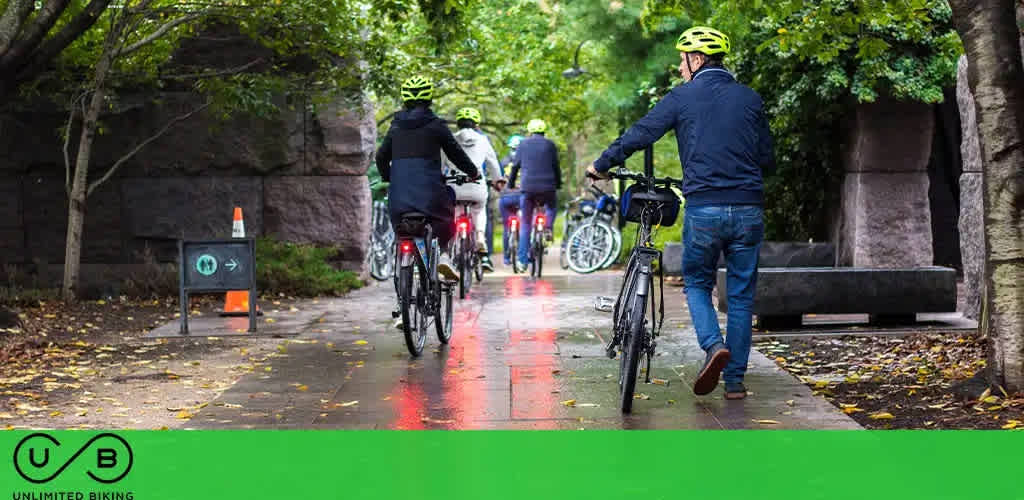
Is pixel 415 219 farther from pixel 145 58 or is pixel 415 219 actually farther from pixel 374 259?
pixel 374 259

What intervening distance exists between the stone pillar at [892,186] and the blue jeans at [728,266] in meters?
8.31

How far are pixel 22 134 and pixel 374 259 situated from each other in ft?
14.2

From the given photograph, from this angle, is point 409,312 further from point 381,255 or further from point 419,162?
point 381,255

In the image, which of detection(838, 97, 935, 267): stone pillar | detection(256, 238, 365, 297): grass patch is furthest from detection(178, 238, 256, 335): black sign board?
detection(838, 97, 935, 267): stone pillar

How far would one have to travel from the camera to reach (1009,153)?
7.14 metres

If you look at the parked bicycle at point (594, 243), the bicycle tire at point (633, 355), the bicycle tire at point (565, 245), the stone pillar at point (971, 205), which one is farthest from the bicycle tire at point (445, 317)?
the bicycle tire at point (565, 245)

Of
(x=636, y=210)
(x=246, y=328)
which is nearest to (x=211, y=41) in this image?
(x=246, y=328)

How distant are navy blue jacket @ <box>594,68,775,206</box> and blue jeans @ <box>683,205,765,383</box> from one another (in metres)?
0.08

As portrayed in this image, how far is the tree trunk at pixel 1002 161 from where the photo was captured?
714 cm

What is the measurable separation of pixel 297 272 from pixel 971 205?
6534mm

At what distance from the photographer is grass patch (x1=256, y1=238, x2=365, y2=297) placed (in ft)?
46.9

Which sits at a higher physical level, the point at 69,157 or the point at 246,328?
the point at 69,157

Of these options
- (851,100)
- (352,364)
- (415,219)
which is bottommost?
(352,364)

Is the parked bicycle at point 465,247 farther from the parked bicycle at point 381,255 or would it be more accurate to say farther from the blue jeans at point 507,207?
the blue jeans at point 507,207
